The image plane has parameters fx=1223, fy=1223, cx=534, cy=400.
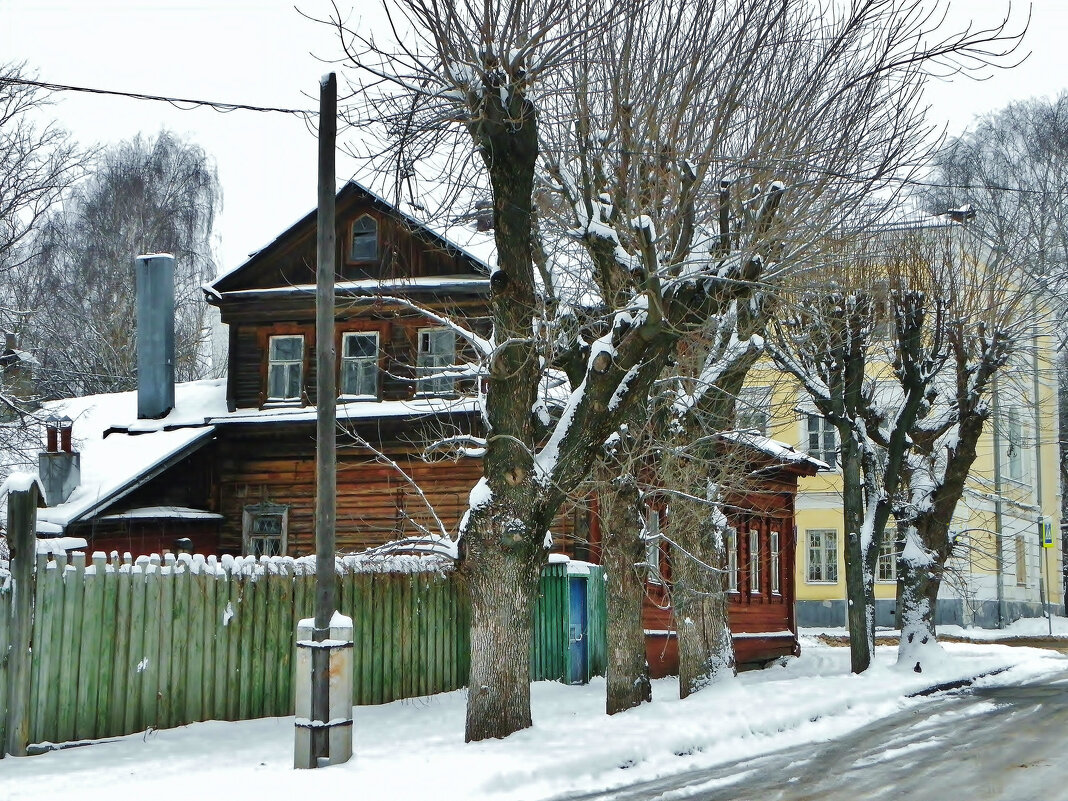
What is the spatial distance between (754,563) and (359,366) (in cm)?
1062

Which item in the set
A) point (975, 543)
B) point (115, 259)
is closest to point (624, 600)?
point (975, 543)

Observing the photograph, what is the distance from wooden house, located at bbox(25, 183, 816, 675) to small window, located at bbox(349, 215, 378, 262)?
0.03 m

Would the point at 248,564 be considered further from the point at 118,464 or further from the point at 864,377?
the point at 864,377

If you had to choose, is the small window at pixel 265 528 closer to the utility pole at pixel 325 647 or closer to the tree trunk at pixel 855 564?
the tree trunk at pixel 855 564

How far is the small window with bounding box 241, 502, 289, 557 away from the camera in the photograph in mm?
24688

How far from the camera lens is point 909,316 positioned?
842 inches

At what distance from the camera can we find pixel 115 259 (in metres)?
39.9

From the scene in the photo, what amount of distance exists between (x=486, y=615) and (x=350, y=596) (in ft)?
12.7

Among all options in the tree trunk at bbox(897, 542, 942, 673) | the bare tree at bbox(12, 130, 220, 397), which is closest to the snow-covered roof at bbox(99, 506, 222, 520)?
the tree trunk at bbox(897, 542, 942, 673)

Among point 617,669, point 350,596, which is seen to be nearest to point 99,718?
point 350,596

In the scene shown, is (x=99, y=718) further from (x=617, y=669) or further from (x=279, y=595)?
(x=617, y=669)

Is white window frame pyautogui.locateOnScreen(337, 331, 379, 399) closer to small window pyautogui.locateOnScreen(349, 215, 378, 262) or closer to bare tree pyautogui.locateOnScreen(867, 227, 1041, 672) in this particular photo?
small window pyautogui.locateOnScreen(349, 215, 378, 262)

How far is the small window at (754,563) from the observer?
2840 cm

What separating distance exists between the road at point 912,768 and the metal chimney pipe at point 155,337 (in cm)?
1626
